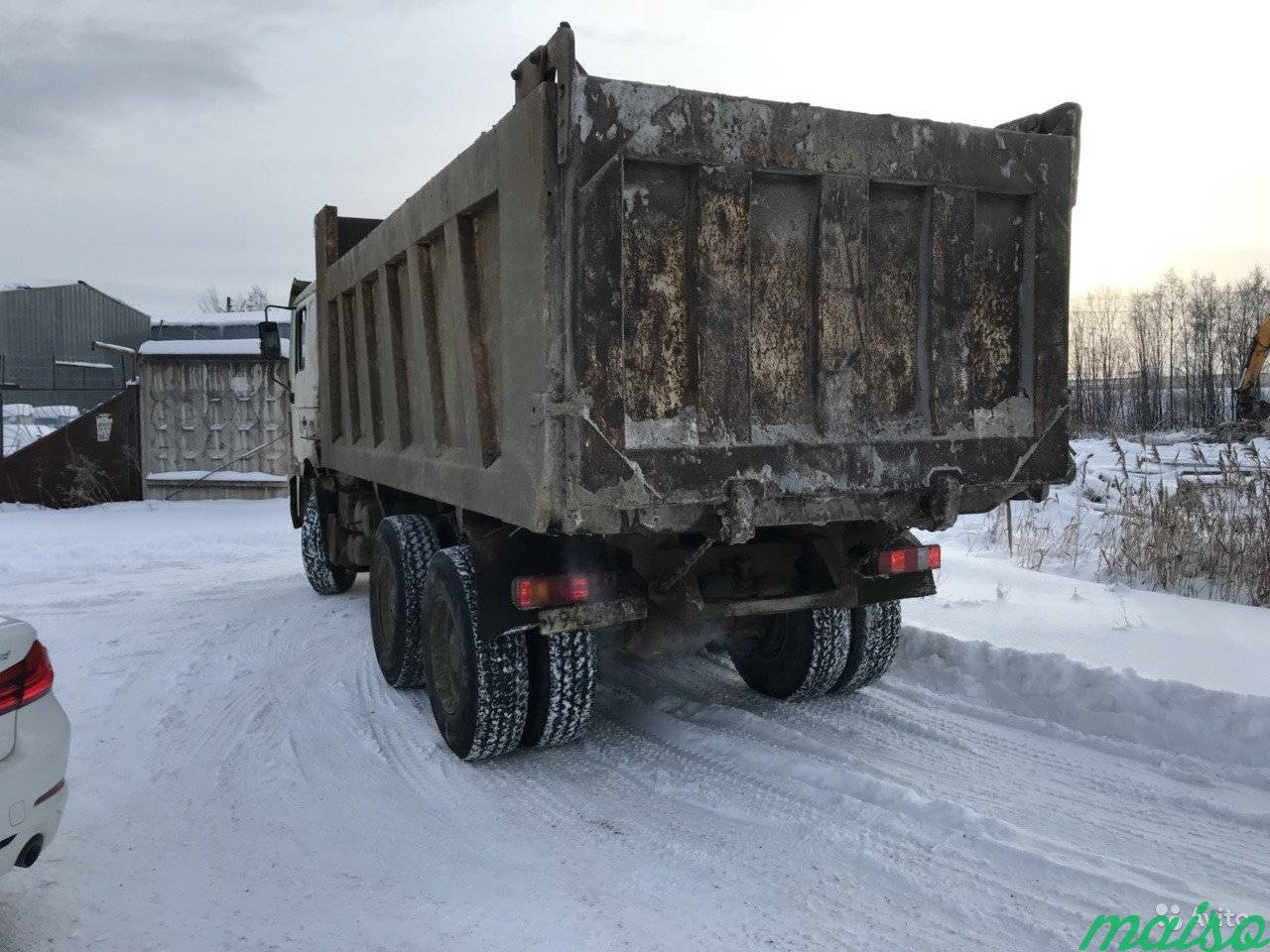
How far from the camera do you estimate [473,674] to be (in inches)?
171

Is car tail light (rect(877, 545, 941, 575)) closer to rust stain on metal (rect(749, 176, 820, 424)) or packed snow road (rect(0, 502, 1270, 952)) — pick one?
packed snow road (rect(0, 502, 1270, 952))

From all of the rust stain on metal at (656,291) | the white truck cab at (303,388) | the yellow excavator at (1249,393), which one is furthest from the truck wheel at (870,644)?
the yellow excavator at (1249,393)

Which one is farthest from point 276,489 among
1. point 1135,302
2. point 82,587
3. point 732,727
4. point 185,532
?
point 1135,302

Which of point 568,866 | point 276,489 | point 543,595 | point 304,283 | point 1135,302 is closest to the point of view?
point 568,866

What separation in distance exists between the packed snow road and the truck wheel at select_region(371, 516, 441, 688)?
23 cm

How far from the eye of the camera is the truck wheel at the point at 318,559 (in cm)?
889

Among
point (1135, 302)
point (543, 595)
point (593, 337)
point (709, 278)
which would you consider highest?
point (1135, 302)

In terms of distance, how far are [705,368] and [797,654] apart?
215 centimetres

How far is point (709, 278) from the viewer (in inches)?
148

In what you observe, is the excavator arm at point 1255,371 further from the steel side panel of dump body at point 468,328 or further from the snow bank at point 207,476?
the steel side panel of dump body at point 468,328

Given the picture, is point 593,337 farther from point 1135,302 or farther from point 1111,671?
point 1135,302

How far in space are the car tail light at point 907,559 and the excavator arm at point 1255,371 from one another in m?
22.5

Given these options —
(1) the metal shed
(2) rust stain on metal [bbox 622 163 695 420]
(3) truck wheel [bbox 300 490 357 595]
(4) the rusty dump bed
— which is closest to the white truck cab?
(3) truck wheel [bbox 300 490 357 595]

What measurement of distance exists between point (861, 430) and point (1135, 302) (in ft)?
149
